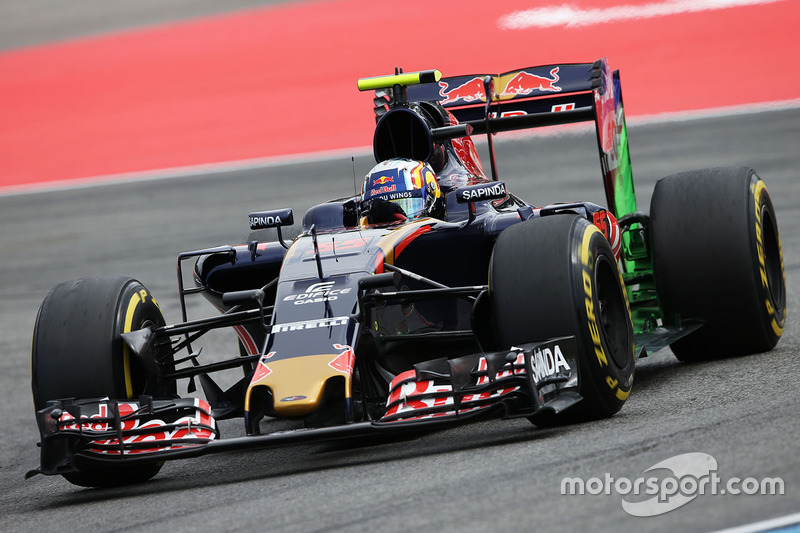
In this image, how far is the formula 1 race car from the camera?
6184 millimetres

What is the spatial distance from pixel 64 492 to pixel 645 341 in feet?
12.3

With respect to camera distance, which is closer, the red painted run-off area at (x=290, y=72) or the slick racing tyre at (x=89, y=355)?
the slick racing tyre at (x=89, y=355)

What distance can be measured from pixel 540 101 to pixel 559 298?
12.3ft

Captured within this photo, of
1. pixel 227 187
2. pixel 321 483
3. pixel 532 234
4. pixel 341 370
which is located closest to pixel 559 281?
pixel 532 234

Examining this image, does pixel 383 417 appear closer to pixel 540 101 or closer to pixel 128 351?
pixel 128 351

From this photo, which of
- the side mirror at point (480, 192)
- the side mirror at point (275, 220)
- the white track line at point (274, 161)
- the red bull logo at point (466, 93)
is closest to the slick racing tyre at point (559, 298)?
the side mirror at point (480, 192)

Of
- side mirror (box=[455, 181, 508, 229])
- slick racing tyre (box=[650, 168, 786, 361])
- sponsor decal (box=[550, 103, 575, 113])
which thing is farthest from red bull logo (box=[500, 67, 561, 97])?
side mirror (box=[455, 181, 508, 229])

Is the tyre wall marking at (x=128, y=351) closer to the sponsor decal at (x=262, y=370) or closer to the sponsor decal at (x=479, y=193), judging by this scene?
the sponsor decal at (x=262, y=370)

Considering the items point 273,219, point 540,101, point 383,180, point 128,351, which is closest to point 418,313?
point 383,180

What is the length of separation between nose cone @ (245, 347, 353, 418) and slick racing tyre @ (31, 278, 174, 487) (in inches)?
35.7

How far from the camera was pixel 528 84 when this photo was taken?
32.1 feet

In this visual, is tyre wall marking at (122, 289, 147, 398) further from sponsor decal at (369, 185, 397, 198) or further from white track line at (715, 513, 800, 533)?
white track line at (715, 513, 800, 533)

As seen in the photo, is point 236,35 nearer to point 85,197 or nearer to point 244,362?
point 85,197

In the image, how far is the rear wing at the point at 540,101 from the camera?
28.9 ft
